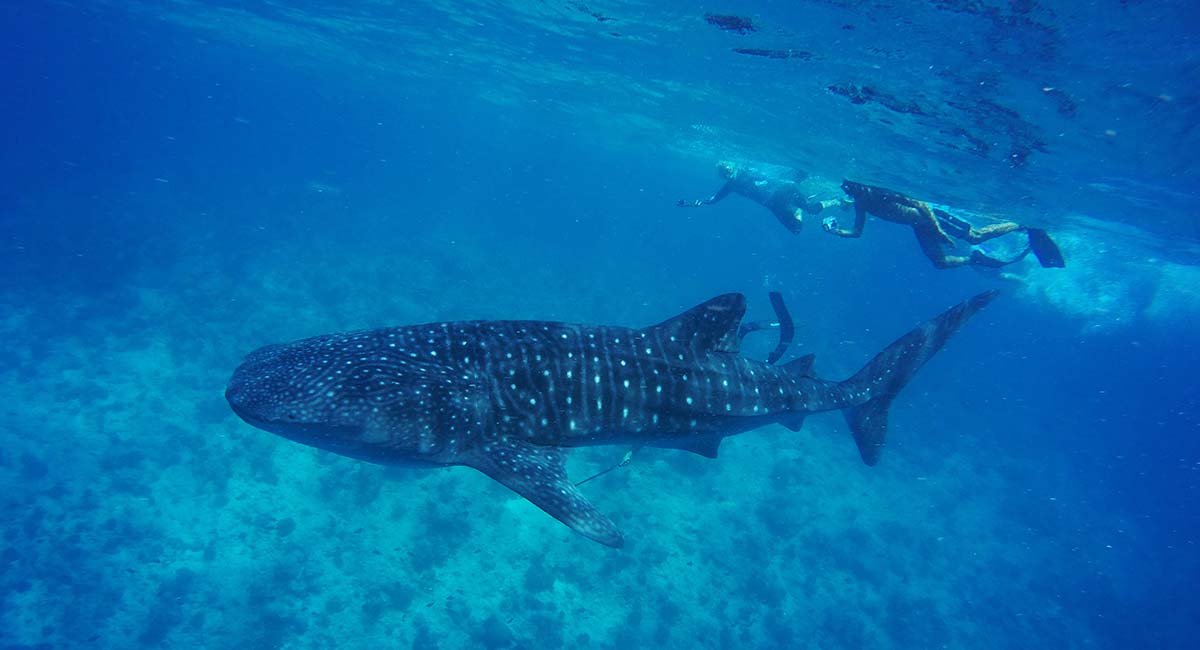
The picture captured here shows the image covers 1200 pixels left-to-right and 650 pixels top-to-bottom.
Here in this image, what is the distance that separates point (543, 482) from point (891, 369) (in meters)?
6.79

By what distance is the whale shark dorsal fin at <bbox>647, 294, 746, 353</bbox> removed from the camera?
246 inches

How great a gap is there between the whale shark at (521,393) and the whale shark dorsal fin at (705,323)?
0.01m

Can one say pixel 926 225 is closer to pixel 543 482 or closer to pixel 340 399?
pixel 543 482

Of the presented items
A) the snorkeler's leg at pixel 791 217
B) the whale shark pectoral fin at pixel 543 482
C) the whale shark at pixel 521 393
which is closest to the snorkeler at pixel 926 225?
the snorkeler's leg at pixel 791 217

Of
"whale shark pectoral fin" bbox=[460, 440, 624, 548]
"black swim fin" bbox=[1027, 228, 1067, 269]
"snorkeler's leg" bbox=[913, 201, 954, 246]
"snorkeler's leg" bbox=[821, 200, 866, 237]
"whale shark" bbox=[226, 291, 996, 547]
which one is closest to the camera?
"whale shark" bbox=[226, 291, 996, 547]

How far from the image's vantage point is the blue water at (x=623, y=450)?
11.4 metres

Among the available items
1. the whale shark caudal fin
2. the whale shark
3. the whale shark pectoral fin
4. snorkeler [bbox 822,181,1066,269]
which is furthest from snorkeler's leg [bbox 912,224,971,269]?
the whale shark pectoral fin

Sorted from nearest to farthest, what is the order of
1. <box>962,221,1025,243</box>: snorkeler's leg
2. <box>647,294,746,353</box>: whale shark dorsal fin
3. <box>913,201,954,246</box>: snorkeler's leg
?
<box>647,294,746,353</box>: whale shark dorsal fin, <box>913,201,954,246</box>: snorkeler's leg, <box>962,221,1025,243</box>: snorkeler's leg

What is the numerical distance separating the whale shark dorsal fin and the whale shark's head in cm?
280

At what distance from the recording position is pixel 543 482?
4.85m

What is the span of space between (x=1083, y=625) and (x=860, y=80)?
1980 cm

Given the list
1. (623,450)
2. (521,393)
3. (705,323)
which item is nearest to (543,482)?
(521,393)

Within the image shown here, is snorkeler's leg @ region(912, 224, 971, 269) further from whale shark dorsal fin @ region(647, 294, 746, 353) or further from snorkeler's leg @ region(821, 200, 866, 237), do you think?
whale shark dorsal fin @ region(647, 294, 746, 353)

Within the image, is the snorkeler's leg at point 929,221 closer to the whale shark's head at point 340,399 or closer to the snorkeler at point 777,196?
the snorkeler at point 777,196
